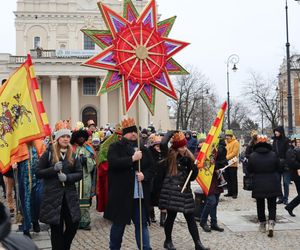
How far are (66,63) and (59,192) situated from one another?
141 feet

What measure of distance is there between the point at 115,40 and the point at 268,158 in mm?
4005

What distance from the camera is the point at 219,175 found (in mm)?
8570

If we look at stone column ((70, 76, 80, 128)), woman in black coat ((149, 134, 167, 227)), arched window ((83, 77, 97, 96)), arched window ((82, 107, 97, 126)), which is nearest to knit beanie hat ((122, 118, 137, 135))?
woman in black coat ((149, 134, 167, 227))

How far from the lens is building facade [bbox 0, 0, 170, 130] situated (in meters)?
47.2

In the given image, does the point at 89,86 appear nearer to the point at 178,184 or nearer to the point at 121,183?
the point at 178,184

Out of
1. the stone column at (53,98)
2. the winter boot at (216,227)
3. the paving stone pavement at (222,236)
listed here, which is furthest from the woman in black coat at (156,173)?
the stone column at (53,98)

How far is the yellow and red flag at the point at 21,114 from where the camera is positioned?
256 inches

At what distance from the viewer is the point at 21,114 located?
21.5ft

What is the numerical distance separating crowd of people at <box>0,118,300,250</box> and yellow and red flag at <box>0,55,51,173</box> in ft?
1.20

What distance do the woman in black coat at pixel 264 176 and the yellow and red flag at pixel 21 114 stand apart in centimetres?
423

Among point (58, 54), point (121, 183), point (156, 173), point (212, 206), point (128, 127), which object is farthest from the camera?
point (58, 54)

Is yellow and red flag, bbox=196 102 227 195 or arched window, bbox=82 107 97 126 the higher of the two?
arched window, bbox=82 107 97 126

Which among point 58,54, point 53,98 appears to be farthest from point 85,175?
point 58,54

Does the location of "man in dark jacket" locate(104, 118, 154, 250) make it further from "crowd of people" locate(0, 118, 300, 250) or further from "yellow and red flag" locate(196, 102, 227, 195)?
"yellow and red flag" locate(196, 102, 227, 195)
